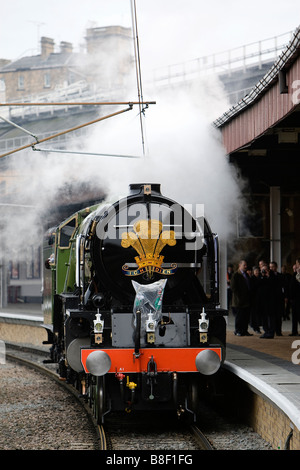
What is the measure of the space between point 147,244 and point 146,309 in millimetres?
794

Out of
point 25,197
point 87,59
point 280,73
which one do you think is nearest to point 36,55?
point 87,59

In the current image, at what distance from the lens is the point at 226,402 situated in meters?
11.0

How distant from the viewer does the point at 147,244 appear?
9328 mm

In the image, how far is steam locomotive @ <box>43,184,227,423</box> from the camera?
8859 mm

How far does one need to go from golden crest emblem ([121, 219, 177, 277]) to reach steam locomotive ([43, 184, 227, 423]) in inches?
0.5

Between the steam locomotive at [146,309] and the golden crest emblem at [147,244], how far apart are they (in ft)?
0.04

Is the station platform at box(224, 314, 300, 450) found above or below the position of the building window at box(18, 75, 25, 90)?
below

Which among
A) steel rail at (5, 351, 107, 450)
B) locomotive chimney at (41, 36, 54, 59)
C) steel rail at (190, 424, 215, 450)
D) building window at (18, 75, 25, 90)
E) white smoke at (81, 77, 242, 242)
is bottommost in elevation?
steel rail at (5, 351, 107, 450)

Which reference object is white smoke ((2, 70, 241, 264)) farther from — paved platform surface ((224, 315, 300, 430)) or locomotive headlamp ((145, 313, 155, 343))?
locomotive headlamp ((145, 313, 155, 343))

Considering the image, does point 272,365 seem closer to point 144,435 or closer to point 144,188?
point 144,435

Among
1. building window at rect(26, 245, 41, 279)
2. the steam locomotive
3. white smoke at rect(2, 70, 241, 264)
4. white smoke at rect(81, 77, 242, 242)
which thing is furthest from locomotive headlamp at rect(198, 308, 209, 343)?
building window at rect(26, 245, 41, 279)

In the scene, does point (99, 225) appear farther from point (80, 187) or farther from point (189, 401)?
point (80, 187)

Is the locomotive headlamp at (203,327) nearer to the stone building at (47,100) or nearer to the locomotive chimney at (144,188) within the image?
the locomotive chimney at (144,188)

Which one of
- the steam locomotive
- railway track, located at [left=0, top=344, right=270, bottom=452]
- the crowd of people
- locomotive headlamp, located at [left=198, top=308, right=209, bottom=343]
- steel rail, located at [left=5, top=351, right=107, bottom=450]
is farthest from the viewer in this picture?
the crowd of people
